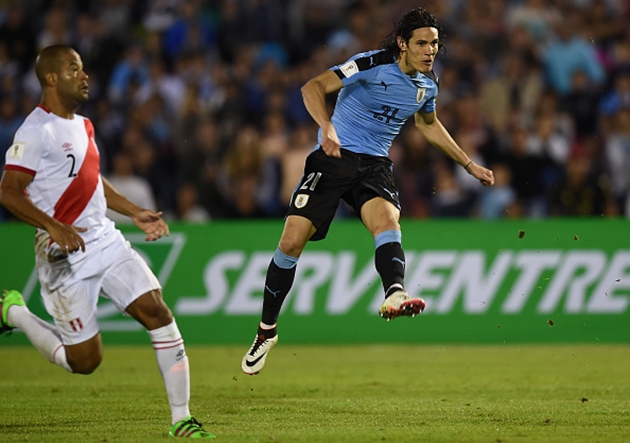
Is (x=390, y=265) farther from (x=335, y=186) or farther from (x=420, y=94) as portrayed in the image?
(x=420, y=94)

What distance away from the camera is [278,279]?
8961 millimetres

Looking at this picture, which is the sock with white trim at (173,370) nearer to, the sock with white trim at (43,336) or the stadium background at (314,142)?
the sock with white trim at (43,336)

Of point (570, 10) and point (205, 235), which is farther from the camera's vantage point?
point (570, 10)

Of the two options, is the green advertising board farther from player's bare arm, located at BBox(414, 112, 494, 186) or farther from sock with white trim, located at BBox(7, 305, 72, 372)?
sock with white trim, located at BBox(7, 305, 72, 372)

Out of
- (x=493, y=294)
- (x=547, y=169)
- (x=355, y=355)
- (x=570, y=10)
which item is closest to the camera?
(x=355, y=355)

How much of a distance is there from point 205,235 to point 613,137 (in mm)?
6360

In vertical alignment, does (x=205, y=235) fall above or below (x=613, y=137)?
below

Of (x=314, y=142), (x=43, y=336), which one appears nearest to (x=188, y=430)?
(x=43, y=336)

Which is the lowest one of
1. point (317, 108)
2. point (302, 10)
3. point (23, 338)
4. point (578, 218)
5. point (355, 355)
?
point (23, 338)

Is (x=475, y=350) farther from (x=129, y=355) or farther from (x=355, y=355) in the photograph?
(x=129, y=355)

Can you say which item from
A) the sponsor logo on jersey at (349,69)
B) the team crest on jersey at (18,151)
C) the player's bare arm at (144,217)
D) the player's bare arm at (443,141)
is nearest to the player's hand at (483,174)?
the player's bare arm at (443,141)

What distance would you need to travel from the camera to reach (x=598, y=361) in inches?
486

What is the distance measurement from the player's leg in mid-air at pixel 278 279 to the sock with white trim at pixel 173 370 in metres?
1.84

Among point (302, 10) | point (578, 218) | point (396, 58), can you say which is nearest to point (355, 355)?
point (578, 218)
